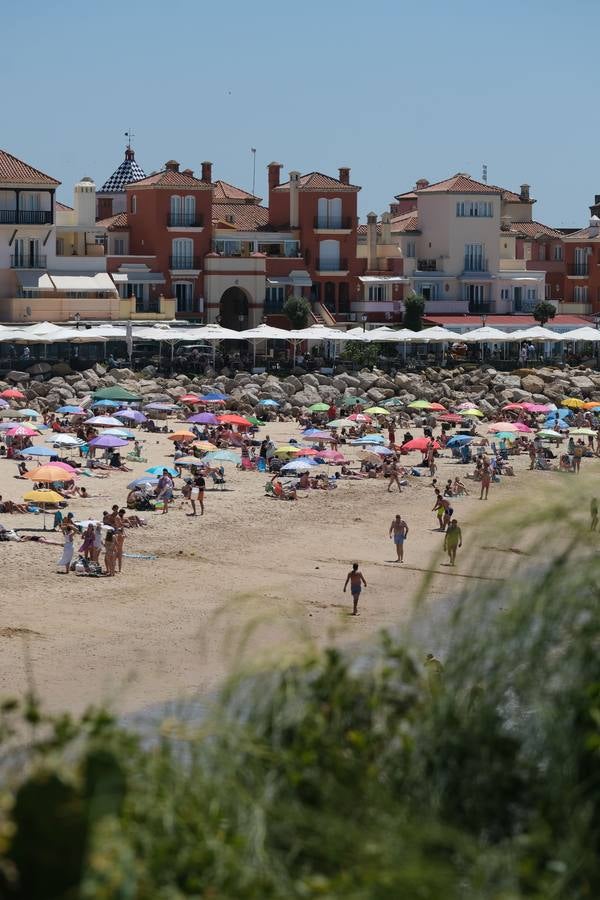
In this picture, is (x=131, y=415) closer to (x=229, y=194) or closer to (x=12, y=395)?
(x=12, y=395)

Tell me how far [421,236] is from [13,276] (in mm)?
21122

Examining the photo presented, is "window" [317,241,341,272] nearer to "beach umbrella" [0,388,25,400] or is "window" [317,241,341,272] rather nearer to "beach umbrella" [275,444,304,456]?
"beach umbrella" [0,388,25,400]

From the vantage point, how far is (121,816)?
894 cm

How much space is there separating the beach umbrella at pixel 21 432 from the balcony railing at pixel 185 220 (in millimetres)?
26872

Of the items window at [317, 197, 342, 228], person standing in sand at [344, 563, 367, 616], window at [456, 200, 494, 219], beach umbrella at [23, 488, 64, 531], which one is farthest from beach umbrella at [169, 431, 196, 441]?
window at [456, 200, 494, 219]

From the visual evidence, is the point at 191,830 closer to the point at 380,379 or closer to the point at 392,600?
the point at 392,600

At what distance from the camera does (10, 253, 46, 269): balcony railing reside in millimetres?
61000

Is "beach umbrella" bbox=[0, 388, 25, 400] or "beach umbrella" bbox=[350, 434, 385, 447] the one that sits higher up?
"beach umbrella" bbox=[0, 388, 25, 400]

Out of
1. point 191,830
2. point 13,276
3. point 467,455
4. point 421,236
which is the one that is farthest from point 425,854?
point 421,236

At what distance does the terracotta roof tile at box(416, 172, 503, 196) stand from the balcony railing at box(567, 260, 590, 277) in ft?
24.7

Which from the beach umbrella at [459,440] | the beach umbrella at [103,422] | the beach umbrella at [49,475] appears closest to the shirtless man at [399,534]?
the beach umbrella at [49,475]

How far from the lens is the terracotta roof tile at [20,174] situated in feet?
199

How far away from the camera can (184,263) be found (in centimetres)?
6625

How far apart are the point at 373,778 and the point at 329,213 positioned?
2396 inches
